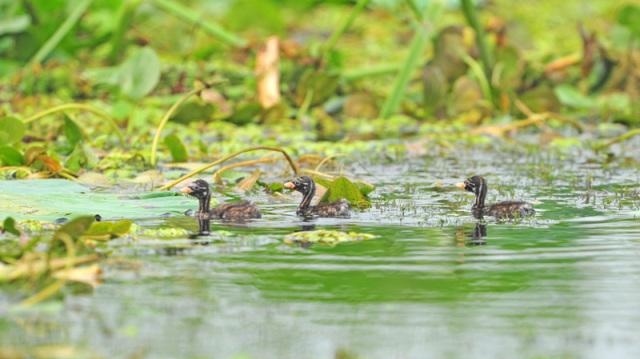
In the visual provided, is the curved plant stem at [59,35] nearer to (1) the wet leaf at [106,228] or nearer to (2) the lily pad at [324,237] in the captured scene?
(2) the lily pad at [324,237]

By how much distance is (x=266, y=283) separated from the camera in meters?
6.36

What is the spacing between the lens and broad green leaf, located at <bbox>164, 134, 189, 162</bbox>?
10.4 metres

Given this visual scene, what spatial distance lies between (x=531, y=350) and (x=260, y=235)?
260cm

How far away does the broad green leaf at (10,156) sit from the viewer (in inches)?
369

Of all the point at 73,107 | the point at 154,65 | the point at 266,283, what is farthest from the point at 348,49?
the point at 266,283

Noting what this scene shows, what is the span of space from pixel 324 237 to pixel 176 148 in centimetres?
306

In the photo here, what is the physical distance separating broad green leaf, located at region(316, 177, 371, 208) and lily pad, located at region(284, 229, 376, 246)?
3.08 ft

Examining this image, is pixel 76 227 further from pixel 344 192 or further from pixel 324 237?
pixel 344 192

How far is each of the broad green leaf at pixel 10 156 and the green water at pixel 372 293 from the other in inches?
35.4

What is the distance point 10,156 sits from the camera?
938 cm

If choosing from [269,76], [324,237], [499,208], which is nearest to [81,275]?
[324,237]

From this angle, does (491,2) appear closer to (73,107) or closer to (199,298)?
(73,107)

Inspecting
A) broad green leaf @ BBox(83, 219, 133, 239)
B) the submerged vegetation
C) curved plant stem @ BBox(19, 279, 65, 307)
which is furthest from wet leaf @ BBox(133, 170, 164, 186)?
curved plant stem @ BBox(19, 279, 65, 307)

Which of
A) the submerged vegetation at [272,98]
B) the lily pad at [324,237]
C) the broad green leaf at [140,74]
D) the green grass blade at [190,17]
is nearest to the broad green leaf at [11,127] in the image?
the submerged vegetation at [272,98]
